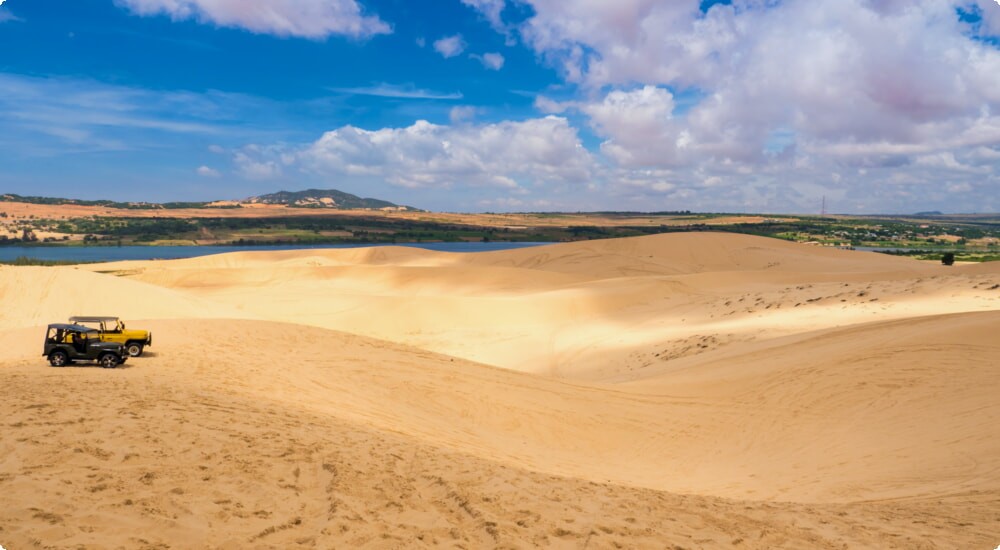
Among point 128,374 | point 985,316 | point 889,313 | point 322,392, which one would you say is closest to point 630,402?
point 322,392

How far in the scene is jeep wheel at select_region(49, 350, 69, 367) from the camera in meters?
11.8

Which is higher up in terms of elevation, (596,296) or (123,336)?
(123,336)

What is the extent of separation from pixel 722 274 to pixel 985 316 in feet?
64.0

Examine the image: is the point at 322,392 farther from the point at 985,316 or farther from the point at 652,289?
the point at 652,289

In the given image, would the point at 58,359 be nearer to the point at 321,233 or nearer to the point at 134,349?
the point at 134,349

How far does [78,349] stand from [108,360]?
669mm

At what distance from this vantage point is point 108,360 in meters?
12.0

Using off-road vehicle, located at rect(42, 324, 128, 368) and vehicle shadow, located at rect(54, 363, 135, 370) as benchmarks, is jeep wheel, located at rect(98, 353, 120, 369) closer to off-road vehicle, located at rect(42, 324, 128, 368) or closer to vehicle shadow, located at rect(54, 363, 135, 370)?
off-road vehicle, located at rect(42, 324, 128, 368)

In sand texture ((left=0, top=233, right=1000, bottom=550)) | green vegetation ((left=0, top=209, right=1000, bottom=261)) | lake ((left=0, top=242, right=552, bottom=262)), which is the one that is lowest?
lake ((left=0, top=242, right=552, bottom=262))

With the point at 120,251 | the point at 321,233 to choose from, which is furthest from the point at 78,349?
the point at 321,233

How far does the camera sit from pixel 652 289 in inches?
1185

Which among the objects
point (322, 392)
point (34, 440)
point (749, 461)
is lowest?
point (749, 461)

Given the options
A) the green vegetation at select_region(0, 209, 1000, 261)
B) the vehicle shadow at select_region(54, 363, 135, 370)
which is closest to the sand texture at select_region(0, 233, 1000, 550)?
the vehicle shadow at select_region(54, 363, 135, 370)

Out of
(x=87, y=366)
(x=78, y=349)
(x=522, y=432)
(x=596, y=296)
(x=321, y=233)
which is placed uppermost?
(x=321, y=233)
